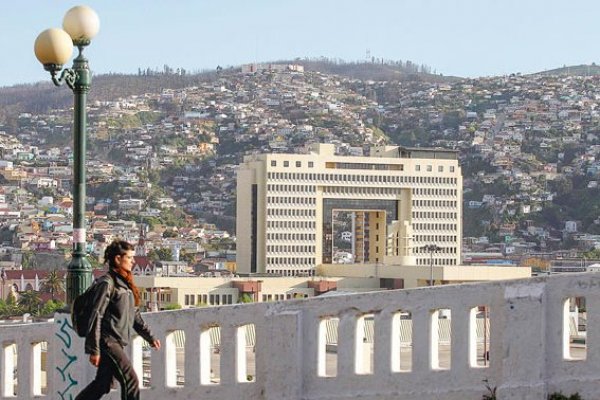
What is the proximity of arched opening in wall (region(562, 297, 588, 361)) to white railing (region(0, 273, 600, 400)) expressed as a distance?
0.02m

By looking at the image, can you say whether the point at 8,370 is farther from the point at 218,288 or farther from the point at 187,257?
the point at 187,257

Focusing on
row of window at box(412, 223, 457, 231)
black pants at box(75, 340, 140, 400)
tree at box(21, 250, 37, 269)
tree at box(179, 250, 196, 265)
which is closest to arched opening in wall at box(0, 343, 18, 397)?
black pants at box(75, 340, 140, 400)

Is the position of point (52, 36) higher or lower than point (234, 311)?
higher

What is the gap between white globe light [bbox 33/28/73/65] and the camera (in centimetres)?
1450

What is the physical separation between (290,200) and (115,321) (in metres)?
137

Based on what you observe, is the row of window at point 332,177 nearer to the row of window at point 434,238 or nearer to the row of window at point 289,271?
the row of window at point 434,238

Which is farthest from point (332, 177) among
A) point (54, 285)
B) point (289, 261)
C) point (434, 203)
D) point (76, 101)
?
point (76, 101)

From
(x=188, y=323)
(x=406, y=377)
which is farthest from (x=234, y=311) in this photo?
(x=406, y=377)

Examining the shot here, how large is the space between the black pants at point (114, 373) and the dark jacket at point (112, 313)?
0.24 feet

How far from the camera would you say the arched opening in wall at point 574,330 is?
13.0m

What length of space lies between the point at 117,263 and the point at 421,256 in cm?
14129

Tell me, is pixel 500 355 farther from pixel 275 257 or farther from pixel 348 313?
pixel 275 257

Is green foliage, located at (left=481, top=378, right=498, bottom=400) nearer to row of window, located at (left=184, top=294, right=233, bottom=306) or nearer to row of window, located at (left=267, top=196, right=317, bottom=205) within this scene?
row of window, located at (left=184, top=294, right=233, bottom=306)

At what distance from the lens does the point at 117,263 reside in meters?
12.0
